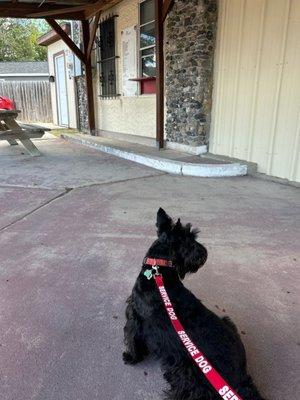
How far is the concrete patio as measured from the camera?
1759 millimetres

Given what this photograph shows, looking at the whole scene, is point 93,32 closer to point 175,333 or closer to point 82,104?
point 82,104

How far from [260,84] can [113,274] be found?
163 inches

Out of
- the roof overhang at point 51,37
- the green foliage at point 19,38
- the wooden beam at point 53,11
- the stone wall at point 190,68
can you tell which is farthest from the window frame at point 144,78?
the green foliage at point 19,38

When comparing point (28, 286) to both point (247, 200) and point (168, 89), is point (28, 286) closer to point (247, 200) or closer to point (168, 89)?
point (247, 200)

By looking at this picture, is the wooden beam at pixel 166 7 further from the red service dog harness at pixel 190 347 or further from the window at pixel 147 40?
the red service dog harness at pixel 190 347

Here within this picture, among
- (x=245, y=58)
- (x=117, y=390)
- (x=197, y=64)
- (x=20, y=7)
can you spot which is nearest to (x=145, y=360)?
(x=117, y=390)

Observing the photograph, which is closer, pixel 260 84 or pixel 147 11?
pixel 260 84

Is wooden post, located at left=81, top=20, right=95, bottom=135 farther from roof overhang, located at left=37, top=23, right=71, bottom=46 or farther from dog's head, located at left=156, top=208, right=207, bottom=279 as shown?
dog's head, located at left=156, top=208, right=207, bottom=279

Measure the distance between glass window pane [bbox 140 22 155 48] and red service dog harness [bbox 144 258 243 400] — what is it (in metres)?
6.99

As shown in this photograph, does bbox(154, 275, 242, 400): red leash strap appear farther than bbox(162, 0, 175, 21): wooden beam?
No

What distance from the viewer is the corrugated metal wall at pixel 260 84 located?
4895 millimetres

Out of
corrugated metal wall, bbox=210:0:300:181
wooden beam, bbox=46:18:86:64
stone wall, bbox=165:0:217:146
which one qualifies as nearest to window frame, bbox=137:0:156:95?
stone wall, bbox=165:0:217:146

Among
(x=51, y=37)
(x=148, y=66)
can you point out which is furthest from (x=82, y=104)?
(x=148, y=66)

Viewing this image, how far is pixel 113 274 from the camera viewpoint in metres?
2.73
